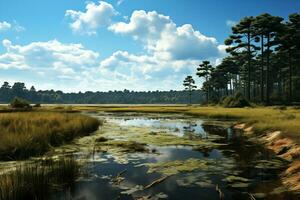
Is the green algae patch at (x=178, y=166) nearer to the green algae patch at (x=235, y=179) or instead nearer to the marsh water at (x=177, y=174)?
the marsh water at (x=177, y=174)

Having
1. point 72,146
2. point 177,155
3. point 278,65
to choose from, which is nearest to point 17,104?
point 72,146

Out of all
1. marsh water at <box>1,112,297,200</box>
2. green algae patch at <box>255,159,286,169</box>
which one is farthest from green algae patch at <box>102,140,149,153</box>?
green algae patch at <box>255,159,286,169</box>

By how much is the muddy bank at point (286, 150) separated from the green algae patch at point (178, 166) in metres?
3.35

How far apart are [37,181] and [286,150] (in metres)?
12.7

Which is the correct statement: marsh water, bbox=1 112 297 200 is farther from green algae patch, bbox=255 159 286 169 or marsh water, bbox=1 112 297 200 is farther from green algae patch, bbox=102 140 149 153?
green algae patch, bbox=102 140 149 153

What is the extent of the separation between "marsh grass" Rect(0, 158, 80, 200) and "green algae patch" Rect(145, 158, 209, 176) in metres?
3.39

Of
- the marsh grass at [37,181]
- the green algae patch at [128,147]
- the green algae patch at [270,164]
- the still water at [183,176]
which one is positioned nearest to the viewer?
the marsh grass at [37,181]

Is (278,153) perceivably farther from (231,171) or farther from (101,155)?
(101,155)

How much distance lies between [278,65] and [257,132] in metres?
66.2

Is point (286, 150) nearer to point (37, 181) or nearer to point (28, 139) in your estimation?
point (37, 181)

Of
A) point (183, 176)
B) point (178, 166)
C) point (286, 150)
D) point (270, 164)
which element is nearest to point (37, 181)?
point (183, 176)

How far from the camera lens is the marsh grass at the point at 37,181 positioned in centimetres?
851

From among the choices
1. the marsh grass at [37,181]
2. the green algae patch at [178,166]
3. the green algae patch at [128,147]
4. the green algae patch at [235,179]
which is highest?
the marsh grass at [37,181]

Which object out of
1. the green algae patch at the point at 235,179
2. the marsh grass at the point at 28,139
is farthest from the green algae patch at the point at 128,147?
the green algae patch at the point at 235,179
